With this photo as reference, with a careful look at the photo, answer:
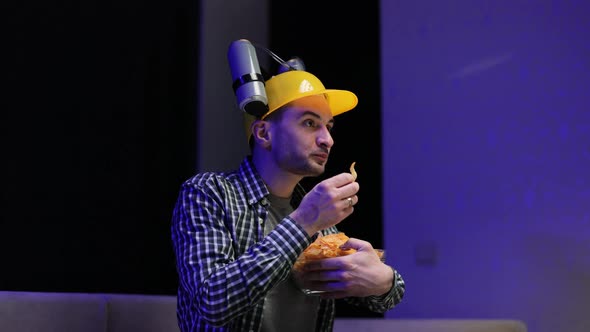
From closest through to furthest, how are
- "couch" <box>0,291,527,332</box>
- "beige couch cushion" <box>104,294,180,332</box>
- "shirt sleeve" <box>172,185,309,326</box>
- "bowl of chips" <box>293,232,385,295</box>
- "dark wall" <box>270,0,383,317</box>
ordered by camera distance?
"shirt sleeve" <box>172,185,309,326</box> < "bowl of chips" <box>293,232,385,295</box> < "couch" <box>0,291,527,332</box> < "beige couch cushion" <box>104,294,180,332</box> < "dark wall" <box>270,0,383,317</box>

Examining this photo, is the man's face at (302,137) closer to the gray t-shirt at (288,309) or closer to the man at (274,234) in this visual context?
the man at (274,234)

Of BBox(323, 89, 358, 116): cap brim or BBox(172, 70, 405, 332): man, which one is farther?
BBox(323, 89, 358, 116): cap brim

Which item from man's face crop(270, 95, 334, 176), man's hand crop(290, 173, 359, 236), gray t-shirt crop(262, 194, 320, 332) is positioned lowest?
gray t-shirt crop(262, 194, 320, 332)

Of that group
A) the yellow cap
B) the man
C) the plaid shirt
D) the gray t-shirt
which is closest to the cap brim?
the man

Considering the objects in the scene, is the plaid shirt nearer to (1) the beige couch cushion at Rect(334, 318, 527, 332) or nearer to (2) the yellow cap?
(2) the yellow cap

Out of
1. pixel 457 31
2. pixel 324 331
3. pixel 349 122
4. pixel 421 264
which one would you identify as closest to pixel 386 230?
pixel 421 264

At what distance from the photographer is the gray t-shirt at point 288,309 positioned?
4.50 feet

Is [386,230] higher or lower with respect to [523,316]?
higher

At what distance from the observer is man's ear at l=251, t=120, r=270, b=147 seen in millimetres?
1519

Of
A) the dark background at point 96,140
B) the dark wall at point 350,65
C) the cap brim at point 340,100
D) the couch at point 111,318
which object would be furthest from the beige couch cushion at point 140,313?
the dark wall at point 350,65

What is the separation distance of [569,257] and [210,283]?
60.2 inches

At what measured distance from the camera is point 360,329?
2004 mm

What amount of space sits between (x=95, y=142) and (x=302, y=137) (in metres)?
0.62

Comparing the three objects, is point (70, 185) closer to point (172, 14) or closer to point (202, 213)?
point (202, 213)
